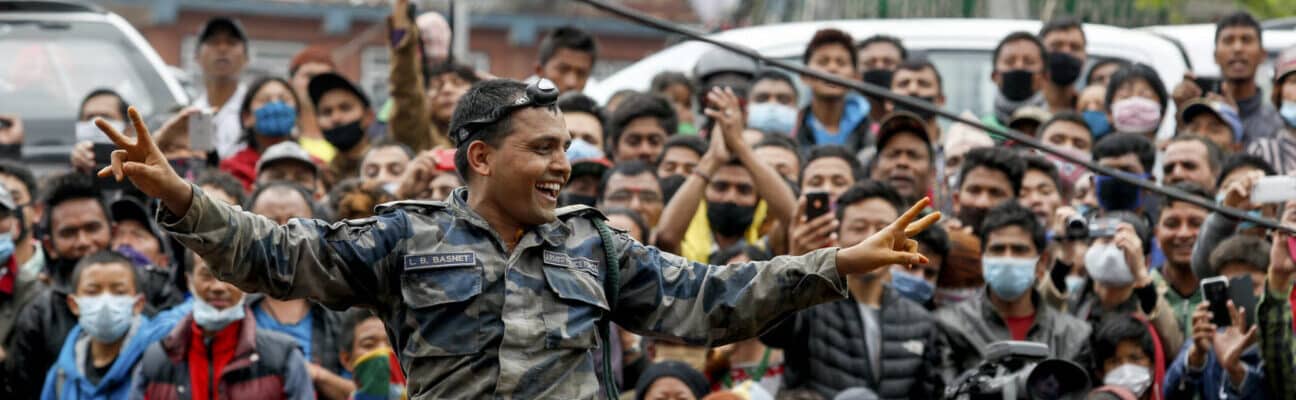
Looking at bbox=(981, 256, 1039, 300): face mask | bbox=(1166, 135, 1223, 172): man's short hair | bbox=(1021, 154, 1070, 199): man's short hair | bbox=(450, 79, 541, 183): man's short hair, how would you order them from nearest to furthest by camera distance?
bbox=(450, 79, 541, 183): man's short hair, bbox=(981, 256, 1039, 300): face mask, bbox=(1166, 135, 1223, 172): man's short hair, bbox=(1021, 154, 1070, 199): man's short hair

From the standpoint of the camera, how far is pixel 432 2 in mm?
30047

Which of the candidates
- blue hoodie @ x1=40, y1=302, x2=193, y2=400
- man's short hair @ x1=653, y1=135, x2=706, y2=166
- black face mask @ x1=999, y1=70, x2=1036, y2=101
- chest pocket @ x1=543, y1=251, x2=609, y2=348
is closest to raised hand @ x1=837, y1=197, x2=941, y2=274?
chest pocket @ x1=543, y1=251, x2=609, y2=348

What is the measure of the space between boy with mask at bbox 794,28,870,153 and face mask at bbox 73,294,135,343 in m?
3.66

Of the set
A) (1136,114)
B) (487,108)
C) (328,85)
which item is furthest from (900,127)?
(487,108)

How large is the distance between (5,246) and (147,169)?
15.5ft

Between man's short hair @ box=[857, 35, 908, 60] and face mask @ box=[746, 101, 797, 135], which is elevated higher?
man's short hair @ box=[857, 35, 908, 60]

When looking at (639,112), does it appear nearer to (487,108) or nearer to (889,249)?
(487,108)

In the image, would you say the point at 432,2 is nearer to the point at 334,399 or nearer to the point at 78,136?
the point at 78,136

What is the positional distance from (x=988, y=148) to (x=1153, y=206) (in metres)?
0.94

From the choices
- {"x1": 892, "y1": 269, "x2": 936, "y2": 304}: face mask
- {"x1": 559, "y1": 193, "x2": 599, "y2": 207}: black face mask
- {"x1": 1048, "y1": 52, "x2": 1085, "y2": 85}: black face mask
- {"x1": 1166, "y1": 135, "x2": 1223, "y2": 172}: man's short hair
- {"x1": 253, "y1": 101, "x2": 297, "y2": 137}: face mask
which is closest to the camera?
{"x1": 892, "y1": 269, "x2": 936, "y2": 304}: face mask

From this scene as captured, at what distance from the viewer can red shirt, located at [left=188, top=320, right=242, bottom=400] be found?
950 cm

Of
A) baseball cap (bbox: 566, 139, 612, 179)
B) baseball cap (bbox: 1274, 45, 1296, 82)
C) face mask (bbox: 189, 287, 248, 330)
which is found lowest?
face mask (bbox: 189, 287, 248, 330)

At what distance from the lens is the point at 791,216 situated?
10.2 meters

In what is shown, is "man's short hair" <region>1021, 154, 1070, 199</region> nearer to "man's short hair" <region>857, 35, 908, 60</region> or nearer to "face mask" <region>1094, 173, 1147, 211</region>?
"face mask" <region>1094, 173, 1147, 211</region>
